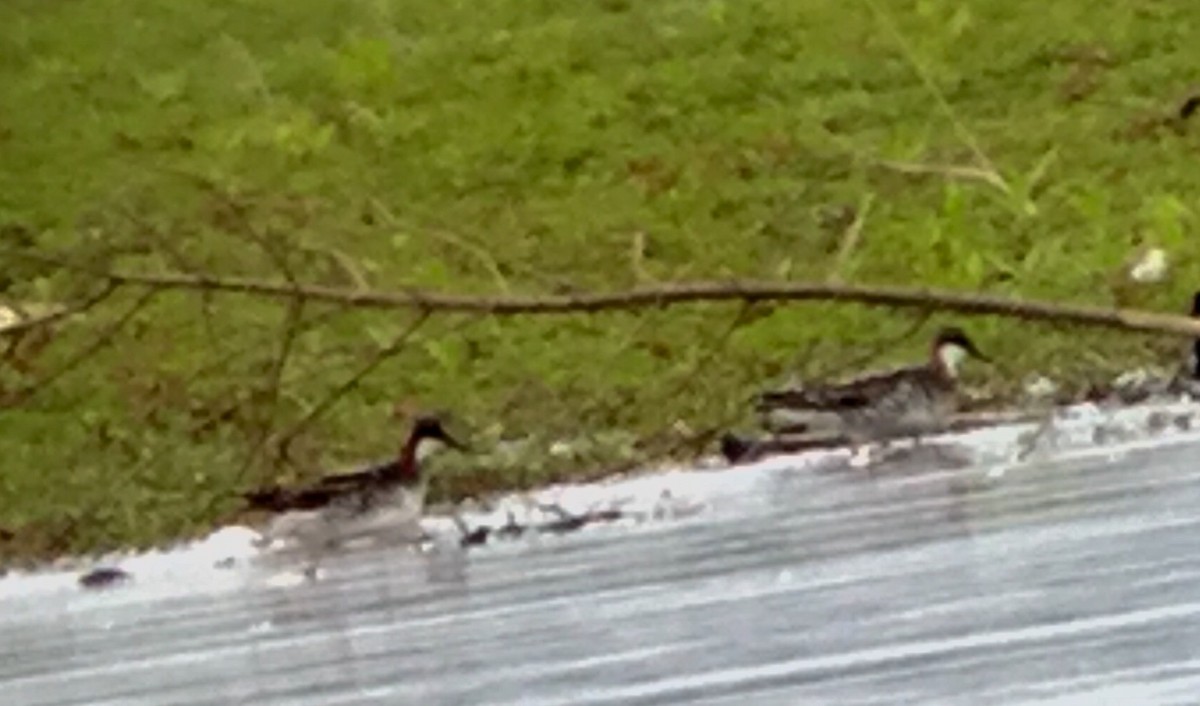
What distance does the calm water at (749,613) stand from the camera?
0.62 meters

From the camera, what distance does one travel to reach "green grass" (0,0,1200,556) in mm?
2570

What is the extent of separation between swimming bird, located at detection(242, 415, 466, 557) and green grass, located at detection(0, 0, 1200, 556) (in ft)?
2.24

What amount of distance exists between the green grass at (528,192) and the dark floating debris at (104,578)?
1028 millimetres

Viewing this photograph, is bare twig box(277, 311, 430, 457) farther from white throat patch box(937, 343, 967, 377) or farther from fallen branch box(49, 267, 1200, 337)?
white throat patch box(937, 343, 967, 377)

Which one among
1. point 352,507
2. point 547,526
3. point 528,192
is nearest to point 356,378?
point 352,507

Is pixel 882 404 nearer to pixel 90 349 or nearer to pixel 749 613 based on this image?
pixel 90 349

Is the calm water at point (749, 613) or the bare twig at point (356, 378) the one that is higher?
the calm water at point (749, 613)

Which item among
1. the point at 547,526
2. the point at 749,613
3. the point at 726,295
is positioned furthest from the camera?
the point at 726,295

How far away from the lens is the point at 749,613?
2.38ft

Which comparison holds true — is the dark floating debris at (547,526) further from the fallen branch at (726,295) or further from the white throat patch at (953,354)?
the white throat patch at (953,354)

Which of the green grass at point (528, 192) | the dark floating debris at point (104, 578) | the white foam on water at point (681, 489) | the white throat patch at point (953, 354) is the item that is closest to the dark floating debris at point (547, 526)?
the white foam on water at point (681, 489)

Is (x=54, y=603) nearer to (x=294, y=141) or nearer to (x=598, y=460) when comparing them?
(x=598, y=460)

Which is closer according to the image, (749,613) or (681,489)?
(749,613)

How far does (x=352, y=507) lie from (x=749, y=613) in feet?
2.30
